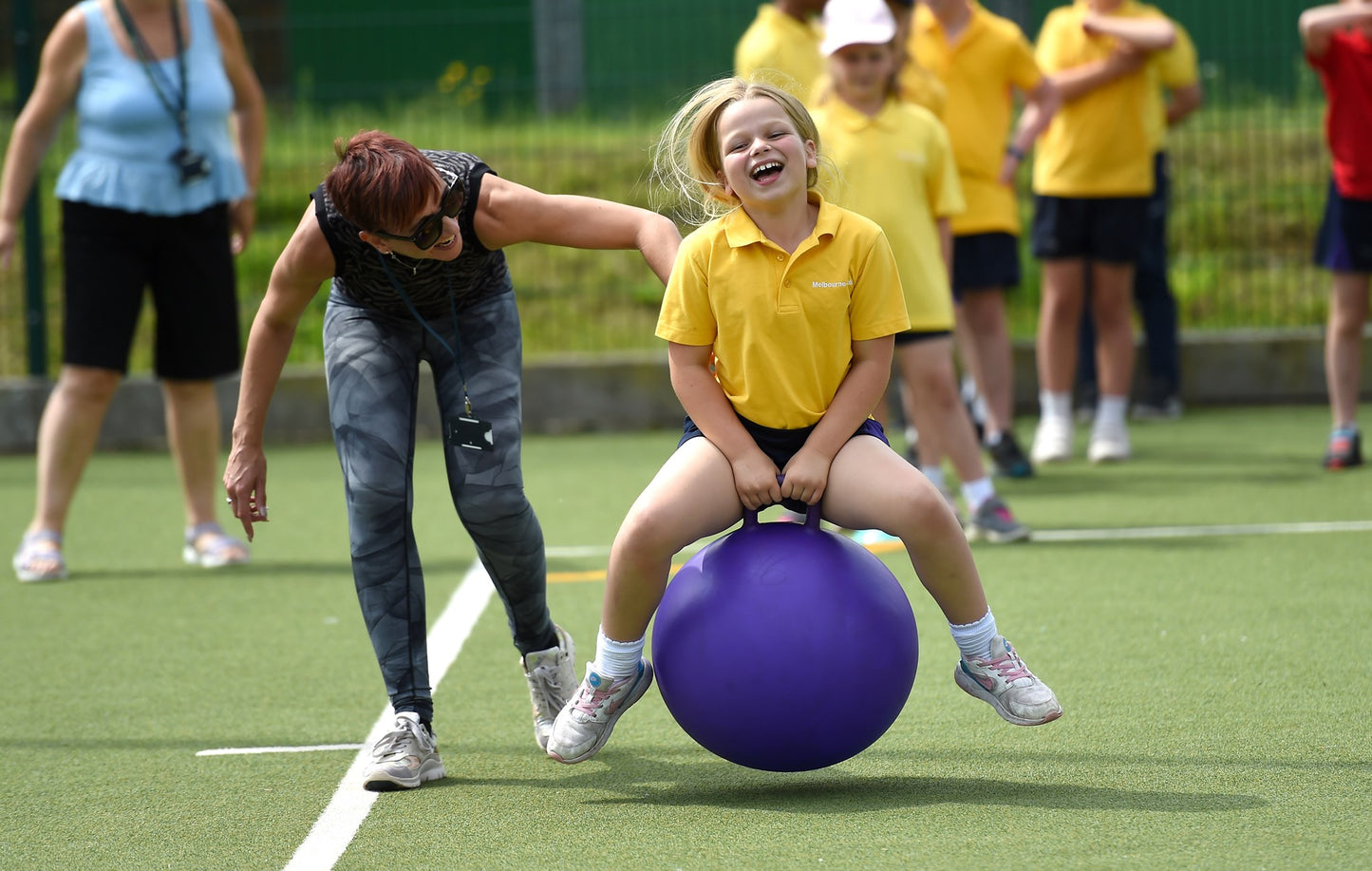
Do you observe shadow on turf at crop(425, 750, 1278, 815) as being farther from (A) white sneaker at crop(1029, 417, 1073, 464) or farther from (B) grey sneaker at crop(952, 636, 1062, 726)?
(A) white sneaker at crop(1029, 417, 1073, 464)

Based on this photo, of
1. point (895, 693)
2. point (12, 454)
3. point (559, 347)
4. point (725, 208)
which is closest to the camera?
point (895, 693)

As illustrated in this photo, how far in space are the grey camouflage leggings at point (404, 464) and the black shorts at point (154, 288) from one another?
2.67 m

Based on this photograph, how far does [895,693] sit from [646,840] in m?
0.62

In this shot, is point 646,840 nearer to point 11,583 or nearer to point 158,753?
point 158,753

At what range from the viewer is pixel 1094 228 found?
26.9 feet

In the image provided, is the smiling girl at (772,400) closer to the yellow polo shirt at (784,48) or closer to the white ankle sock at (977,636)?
the white ankle sock at (977,636)

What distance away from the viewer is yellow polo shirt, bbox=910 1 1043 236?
734 cm

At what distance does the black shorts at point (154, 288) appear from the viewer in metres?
6.34

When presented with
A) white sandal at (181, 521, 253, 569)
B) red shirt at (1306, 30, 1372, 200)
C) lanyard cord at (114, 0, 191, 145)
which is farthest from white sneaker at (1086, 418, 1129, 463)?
lanyard cord at (114, 0, 191, 145)

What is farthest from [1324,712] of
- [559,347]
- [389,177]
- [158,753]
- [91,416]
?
[559,347]

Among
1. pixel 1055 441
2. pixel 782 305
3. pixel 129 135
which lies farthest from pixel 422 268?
pixel 1055 441

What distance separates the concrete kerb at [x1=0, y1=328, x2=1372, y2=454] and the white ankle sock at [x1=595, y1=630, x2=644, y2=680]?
6.55 metres

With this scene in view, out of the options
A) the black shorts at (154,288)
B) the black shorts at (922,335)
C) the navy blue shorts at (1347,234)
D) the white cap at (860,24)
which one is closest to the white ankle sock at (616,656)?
the black shorts at (922,335)

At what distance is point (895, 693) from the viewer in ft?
11.6
